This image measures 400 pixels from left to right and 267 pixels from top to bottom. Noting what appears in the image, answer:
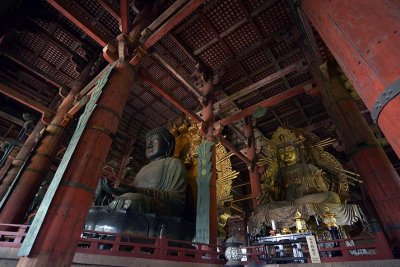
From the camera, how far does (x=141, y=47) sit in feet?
13.0

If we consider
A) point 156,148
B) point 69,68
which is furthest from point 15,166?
point 156,148

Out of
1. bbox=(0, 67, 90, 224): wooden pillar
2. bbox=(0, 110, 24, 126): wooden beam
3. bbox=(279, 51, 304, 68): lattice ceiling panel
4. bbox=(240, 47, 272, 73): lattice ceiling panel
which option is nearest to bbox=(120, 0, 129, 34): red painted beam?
bbox=(0, 67, 90, 224): wooden pillar

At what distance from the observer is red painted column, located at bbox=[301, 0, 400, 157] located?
970 mm

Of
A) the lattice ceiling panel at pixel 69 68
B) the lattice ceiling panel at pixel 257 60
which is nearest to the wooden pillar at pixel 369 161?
the lattice ceiling panel at pixel 257 60

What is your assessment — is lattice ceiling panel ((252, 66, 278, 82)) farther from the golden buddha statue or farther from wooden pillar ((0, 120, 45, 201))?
wooden pillar ((0, 120, 45, 201))

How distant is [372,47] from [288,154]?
18.0 ft

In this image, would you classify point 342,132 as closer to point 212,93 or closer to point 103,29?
point 212,93

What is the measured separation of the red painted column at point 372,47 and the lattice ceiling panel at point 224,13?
14.6 feet

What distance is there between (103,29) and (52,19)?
1233mm

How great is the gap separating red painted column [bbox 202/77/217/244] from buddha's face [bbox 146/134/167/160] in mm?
1221

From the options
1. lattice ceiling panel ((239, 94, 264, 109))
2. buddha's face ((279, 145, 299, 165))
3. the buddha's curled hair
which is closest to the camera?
the buddha's curled hair

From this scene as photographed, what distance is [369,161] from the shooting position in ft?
10.5

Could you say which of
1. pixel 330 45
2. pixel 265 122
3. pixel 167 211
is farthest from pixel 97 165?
pixel 265 122

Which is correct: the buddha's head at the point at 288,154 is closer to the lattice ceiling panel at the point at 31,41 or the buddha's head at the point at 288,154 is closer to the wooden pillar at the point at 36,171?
the wooden pillar at the point at 36,171
